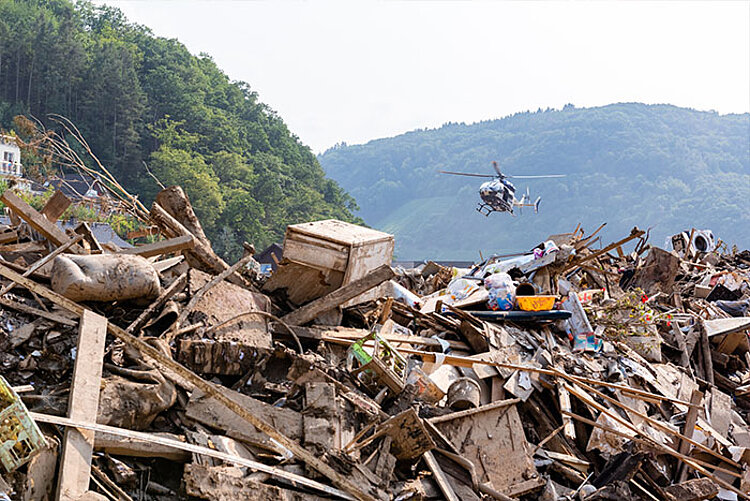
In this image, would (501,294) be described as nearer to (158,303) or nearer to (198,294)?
(198,294)

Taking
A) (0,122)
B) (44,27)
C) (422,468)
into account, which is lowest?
(422,468)

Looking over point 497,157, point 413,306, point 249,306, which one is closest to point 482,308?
point 413,306

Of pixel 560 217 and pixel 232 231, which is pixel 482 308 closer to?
pixel 232 231

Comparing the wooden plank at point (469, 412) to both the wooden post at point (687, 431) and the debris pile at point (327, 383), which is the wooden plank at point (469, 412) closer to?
the debris pile at point (327, 383)

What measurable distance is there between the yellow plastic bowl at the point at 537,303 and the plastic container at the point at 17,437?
4.58 metres

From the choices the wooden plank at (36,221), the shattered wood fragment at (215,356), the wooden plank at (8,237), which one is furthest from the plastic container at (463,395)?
the wooden plank at (8,237)

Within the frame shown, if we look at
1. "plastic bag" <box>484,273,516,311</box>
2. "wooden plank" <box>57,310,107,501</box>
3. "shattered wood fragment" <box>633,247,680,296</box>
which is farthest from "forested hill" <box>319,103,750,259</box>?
"wooden plank" <box>57,310,107,501</box>

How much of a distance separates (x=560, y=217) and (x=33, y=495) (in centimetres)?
15699

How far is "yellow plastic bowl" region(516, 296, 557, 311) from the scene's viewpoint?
20.3 ft

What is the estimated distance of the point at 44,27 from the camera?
64125mm

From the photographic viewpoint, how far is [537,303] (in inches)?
244

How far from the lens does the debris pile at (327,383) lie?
2965mm

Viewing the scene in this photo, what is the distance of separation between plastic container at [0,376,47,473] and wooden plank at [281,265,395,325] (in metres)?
2.38

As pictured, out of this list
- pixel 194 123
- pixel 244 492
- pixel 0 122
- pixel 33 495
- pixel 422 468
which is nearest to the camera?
pixel 33 495
